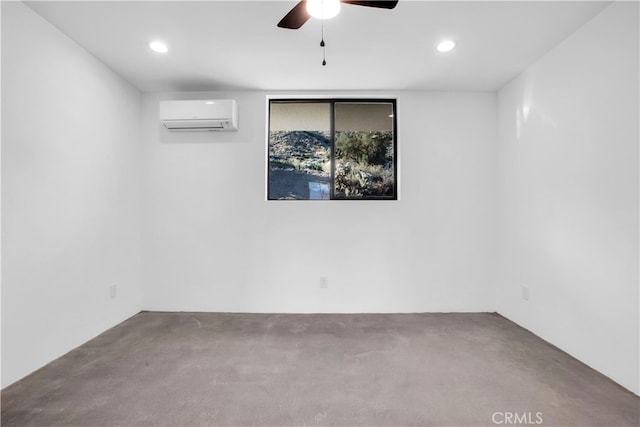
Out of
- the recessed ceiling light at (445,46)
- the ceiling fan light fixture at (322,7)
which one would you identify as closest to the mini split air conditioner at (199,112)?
the ceiling fan light fixture at (322,7)

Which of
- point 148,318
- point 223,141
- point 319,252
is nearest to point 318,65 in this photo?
point 223,141

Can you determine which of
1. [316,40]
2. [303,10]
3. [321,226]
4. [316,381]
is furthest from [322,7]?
[316,381]

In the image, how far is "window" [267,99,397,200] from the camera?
343 centimetres

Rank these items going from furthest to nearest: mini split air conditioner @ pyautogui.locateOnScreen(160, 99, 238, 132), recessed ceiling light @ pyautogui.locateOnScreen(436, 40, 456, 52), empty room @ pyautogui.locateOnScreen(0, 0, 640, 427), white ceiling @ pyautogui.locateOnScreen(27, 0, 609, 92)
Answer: mini split air conditioner @ pyautogui.locateOnScreen(160, 99, 238, 132), recessed ceiling light @ pyautogui.locateOnScreen(436, 40, 456, 52), white ceiling @ pyautogui.locateOnScreen(27, 0, 609, 92), empty room @ pyautogui.locateOnScreen(0, 0, 640, 427)

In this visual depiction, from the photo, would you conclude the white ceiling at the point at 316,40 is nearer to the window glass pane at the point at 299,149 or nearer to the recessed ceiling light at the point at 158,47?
the recessed ceiling light at the point at 158,47

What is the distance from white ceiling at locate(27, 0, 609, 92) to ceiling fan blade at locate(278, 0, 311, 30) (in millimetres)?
297

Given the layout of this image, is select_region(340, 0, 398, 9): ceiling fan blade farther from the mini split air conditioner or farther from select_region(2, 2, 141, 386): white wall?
select_region(2, 2, 141, 386): white wall

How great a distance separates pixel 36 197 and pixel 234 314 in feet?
6.34

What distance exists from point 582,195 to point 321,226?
7.26ft

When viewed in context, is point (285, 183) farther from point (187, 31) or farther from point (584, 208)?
point (584, 208)

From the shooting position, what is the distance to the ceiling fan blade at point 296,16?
1591 mm

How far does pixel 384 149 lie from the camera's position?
137 inches

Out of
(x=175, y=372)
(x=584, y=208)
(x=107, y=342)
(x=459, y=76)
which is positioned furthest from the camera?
(x=459, y=76)

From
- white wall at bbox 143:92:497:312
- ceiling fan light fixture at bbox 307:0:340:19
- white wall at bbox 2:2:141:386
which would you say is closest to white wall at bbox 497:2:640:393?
white wall at bbox 143:92:497:312
